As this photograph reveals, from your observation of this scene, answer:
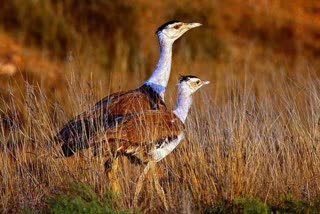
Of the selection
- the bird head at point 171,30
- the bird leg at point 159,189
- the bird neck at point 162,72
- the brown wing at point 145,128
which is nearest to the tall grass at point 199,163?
the bird leg at point 159,189

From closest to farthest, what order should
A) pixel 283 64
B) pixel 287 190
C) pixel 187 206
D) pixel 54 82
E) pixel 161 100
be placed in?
pixel 187 206 → pixel 287 190 → pixel 161 100 → pixel 54 82 → pixel 283 64

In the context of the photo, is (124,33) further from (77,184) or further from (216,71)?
(77,184)

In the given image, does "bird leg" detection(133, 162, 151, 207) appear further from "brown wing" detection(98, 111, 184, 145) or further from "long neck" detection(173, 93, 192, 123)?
"long neck" detection(173, 93, 192, 123)

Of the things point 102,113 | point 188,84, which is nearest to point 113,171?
point 102,113

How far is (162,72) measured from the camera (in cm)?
1335

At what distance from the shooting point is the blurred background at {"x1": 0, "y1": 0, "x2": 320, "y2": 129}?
23.4 metres

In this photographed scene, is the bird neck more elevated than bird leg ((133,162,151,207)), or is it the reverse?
the bird neck

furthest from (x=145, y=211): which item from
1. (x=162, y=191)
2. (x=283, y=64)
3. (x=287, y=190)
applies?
(x=283, y=64)

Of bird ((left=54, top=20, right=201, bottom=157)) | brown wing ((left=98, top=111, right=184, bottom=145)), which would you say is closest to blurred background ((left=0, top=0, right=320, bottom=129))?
bird ((left=54, top=20, right=201, bottom=157))

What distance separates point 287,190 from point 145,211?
138cm

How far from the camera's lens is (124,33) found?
25.8m

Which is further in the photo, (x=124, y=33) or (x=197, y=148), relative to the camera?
(x=124, y=33)

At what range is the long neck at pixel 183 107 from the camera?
12359 mm

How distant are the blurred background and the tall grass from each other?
842 cm
